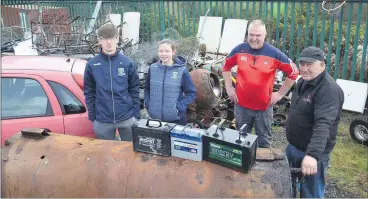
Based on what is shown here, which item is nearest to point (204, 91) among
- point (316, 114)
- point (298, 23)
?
point (316, 114)

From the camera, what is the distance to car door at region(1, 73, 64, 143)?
3396 millimetres

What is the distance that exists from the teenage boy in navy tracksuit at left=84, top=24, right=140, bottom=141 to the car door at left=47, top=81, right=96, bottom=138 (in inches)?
6.4

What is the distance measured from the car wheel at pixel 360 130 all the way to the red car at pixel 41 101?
162 inches

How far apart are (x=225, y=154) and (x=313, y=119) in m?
0.99

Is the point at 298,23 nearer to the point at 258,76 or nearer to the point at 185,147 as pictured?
the point at 258,76

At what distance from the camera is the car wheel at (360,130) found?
519 centimetres

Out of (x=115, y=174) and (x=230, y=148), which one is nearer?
(x=230, y=148)

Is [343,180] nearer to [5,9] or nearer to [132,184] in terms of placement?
[132,184]

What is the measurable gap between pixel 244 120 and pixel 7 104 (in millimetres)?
2683

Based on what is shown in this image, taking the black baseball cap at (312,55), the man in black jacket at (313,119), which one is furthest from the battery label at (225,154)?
the black baseball cap at (312,55)

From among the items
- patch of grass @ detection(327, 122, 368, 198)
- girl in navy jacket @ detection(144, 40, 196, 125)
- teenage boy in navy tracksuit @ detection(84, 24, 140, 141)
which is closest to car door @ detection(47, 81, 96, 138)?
teenage boy in navy tracksuit @ detection(84, 24, 140, 141)

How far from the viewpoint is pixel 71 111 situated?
351cm

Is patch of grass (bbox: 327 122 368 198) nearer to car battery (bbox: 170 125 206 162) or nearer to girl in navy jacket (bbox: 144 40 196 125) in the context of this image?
girl in navy jacket (bbox: 144 40 196 125)

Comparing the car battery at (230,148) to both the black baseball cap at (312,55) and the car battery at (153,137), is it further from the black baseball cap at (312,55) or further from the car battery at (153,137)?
the black baseball cap at (312,55)
